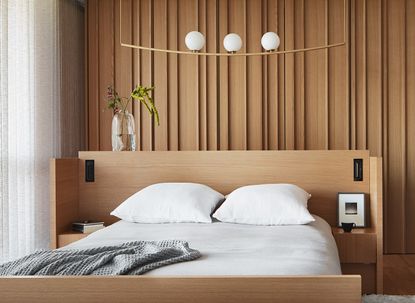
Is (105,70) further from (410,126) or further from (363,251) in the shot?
(363,251)

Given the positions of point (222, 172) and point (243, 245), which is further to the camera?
point (222, 172)

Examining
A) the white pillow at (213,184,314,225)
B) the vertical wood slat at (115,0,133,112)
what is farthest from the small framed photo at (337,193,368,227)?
the vertical wood slat at (115,0,133,112)

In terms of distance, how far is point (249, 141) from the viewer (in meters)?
4.83

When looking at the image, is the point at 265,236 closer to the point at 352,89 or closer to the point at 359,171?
the point at 359,171

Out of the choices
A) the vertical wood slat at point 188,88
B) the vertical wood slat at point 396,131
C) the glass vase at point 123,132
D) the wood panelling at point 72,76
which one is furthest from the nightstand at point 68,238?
the vertical wood slat at point 396,131

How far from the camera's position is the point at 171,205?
3514 millimetres

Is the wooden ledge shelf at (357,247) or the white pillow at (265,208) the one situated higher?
the white pillow at (265,208)

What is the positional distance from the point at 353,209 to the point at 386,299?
0.62 m

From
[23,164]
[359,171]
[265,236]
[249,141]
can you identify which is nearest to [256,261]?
[265,236]

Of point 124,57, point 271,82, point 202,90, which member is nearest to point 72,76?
point 124,57

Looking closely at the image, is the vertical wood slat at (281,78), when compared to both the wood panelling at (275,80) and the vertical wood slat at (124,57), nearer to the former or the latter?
the wood panelling at (275,80)

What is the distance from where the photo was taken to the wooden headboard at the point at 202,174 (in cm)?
389

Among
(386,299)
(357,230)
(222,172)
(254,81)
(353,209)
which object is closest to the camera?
(386,299)

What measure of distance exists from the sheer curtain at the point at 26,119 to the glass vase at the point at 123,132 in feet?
1.65
